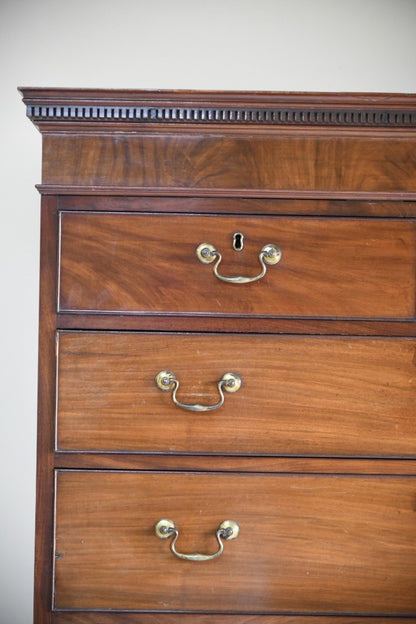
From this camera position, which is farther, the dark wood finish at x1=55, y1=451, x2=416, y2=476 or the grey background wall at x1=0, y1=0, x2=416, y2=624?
the grey background wall at x1=0, y1=0, x2=416, y2=624

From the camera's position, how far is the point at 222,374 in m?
0.78

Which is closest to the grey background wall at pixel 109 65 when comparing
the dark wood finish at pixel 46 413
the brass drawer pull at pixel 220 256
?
the dark wood finish at pixel 46 413

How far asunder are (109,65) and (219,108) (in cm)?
63

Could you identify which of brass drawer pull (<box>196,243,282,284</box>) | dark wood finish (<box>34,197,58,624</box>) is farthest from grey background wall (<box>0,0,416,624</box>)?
brass drawer pull (<box>196,243,282,284</box>)

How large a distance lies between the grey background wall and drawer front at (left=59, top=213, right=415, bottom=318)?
0.53m

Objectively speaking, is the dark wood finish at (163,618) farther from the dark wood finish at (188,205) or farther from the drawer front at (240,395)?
the dark wood finish at (188,205)

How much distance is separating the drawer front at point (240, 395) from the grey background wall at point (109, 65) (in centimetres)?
53

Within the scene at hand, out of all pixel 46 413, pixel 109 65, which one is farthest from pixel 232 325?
pixel 109 65

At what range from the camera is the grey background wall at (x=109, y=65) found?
49.9 inches

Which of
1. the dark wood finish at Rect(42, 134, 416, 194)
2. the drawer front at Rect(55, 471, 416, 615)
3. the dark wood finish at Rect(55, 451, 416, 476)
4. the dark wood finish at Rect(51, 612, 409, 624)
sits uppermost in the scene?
the dark wood finish at Rect(42, 134, 416, 194)

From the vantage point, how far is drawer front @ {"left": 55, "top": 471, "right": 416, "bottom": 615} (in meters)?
0.78

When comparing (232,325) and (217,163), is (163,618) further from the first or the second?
(217,163)

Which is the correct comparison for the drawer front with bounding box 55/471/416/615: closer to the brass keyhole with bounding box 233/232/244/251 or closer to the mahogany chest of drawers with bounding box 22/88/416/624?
the mahogany chest of drawers with bounding box 22/88/416/624

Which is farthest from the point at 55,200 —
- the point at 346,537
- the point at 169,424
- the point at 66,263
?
the point at 346,537
